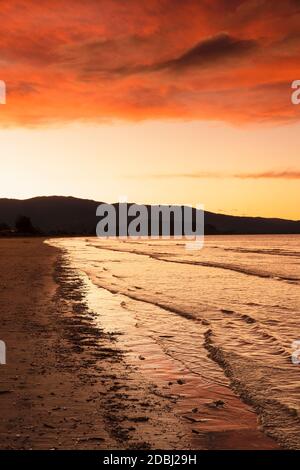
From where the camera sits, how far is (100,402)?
7.32 m

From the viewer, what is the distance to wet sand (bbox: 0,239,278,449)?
602cm

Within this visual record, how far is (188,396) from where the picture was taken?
7930mm

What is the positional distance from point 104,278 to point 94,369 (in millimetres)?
19481

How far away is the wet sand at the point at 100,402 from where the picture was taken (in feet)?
19.8
